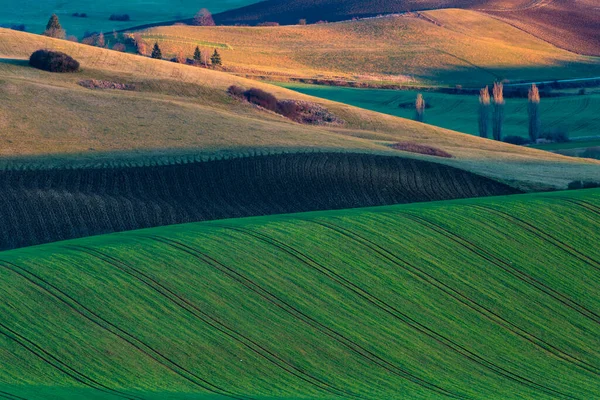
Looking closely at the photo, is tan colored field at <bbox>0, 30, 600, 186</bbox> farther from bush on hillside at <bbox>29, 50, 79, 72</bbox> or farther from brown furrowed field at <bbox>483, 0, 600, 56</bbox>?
brown furrowed field at <bbox>483, 0, 600, 56</bbox>

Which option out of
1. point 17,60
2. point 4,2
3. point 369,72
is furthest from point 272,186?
point 4,2

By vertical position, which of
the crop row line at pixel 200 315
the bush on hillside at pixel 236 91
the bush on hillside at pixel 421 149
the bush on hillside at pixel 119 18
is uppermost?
the bush on hillside at pixel 119 18

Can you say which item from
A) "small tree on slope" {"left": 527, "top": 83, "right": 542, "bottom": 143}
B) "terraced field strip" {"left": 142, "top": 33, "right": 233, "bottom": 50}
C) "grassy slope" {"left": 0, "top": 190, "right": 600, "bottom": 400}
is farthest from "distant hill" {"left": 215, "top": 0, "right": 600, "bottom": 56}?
"grassy slope" {"left": 0, "top": 190, "right": 600, "bottom": 400}

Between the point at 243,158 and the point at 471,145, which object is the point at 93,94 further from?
the point at 471,145

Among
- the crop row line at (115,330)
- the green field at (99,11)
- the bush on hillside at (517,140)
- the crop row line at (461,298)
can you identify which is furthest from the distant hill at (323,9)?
the crop row line at (115,330)

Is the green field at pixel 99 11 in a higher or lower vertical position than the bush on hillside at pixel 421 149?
higher

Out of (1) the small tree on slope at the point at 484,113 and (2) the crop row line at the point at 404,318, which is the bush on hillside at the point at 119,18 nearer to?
(1) the small tree on slope at the point at 484,113
